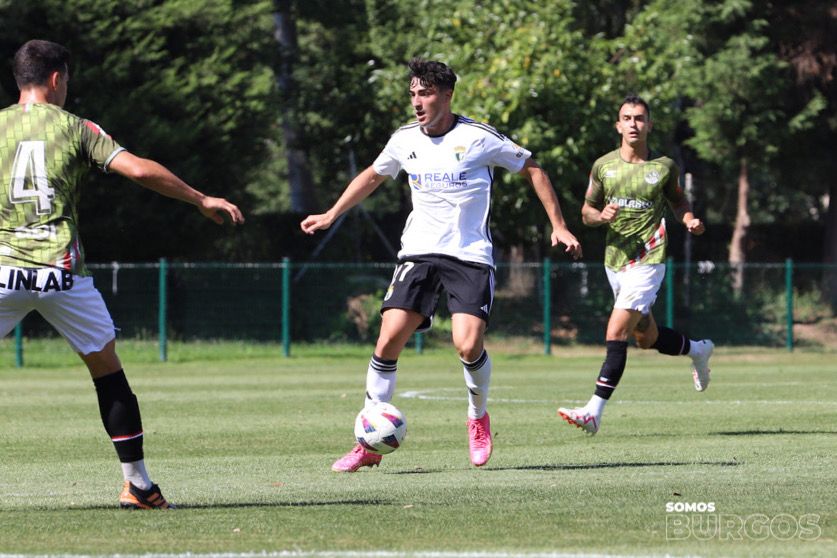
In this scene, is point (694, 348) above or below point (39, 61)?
below

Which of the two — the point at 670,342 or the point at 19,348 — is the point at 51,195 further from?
the point at 19,348

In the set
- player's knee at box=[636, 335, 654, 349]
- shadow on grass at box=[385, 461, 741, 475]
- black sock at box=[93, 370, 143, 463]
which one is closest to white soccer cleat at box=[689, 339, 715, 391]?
player's knee at box=[636, 335, 654, 349]

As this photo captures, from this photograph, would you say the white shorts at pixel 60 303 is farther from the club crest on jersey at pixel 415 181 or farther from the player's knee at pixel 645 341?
the player's knee at pixel 645 341

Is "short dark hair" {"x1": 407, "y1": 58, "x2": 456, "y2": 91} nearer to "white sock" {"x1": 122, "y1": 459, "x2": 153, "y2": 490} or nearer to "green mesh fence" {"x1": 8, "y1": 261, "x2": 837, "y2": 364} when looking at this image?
"white sock" {"x1": 122, "y1": 459, "x2": 153, "y2": 490}

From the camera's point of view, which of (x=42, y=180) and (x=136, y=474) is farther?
(x=136, y=474)

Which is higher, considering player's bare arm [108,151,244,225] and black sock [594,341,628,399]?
player's bare arm [108,151,244,225]

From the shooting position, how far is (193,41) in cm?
3178

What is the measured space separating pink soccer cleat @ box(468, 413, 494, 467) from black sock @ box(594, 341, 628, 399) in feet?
5.89

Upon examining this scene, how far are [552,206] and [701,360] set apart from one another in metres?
3.98

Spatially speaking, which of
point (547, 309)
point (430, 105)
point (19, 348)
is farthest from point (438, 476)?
point (547, 309)

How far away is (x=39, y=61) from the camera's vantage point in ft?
23.4

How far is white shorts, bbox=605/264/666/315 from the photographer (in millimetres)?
11703

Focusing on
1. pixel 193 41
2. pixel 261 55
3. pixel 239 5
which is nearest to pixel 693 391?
pixel 193 41

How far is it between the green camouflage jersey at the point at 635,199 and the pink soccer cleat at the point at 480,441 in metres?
2.68
